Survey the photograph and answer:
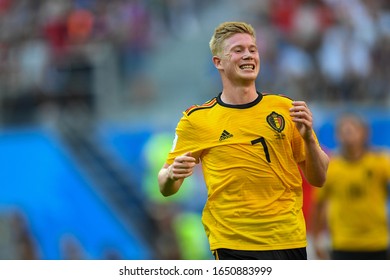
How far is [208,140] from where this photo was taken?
714 cm

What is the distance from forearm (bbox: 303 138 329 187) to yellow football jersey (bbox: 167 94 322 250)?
0.32ft

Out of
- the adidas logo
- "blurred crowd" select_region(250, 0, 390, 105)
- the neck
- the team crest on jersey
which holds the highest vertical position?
"blurred crowd" select_region(250, 0, 390, 105)

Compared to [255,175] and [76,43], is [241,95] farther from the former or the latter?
[76,43]

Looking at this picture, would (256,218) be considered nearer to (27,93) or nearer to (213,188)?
(213,188)

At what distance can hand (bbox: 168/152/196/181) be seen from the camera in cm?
682

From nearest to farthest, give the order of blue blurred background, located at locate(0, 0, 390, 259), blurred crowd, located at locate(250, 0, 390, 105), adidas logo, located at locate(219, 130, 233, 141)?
adidas logo, located at locate(219, 130, 233, 141) < blurred crowd, located at locate(250, 0, 390, 105) < blue blurred background, located at locate(0, 0, 390, 259)

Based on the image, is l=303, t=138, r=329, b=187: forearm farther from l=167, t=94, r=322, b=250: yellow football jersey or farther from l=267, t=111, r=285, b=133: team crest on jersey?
l=267, t=111, r=285, b=133: team crest on jersey

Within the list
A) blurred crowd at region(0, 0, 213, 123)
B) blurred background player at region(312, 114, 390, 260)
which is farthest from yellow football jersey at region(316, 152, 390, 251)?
blurred crowd at region(0, 0, 213, 123)

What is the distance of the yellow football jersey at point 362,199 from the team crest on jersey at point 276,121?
13.1 ft

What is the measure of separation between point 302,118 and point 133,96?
11.6 metres

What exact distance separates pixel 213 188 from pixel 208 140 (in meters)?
0.31
